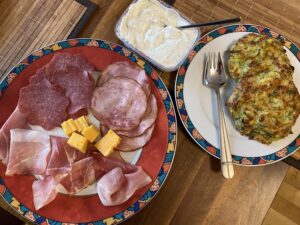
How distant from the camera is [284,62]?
1384 millimetres

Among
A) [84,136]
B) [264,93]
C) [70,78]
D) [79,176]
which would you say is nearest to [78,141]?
[84,136]

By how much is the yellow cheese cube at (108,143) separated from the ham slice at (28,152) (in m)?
0.21

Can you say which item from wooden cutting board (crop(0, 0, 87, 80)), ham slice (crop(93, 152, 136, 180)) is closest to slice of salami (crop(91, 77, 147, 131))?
ham slice (crop(93, 152, 136, 180))

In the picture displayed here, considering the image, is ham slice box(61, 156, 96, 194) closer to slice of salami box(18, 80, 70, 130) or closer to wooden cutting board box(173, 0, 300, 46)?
slice of salami box(18, 80, 70, 130)

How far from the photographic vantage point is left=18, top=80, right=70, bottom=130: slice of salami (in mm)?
1344

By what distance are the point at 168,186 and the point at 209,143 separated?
25 cm

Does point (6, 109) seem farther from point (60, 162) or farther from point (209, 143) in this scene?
point (209, 143)

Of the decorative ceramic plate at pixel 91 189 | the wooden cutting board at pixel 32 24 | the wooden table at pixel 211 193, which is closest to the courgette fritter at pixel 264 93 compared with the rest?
the wooden table at pixel 211 193

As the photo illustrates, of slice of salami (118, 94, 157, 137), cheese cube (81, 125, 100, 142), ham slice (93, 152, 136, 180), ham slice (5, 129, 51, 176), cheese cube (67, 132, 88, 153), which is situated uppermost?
slice of salami (118, 94, 157, 137)

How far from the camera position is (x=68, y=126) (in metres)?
1.32

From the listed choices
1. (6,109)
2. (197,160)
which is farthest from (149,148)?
(6,109)

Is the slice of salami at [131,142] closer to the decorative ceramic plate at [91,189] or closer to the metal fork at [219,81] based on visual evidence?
the decorative ceramic plate at [91,189]

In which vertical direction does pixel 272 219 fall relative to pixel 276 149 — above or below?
below

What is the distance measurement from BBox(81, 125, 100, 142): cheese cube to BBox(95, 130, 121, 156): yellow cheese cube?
32 mm
